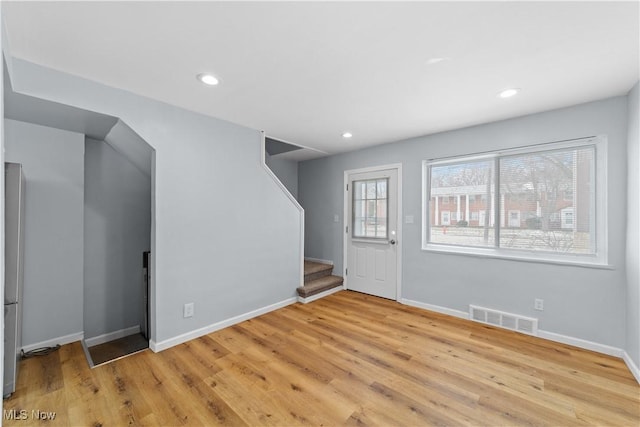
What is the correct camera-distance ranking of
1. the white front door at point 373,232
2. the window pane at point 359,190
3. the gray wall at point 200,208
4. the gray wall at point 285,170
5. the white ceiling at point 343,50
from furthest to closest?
1. the gray wall at point 285,170
2. the window pane at point 359,190
3. the white front door at point 373,232
4. the gray wall at point 200,208
5. the white ceiling at point 343,50

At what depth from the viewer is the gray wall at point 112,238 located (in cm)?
321

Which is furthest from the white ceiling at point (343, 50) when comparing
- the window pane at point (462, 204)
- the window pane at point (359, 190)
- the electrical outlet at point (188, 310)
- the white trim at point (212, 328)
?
the white trim at point (212, 328)

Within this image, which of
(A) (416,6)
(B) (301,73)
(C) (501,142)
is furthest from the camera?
(C) (501,142)

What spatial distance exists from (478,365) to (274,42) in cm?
300

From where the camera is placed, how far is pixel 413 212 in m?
3.90

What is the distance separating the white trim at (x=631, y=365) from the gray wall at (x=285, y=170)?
15.5 ft

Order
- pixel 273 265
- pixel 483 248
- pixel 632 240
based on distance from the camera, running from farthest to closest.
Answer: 1. pixel 273 265
2. pixel 483 248
3. pixel 632 240

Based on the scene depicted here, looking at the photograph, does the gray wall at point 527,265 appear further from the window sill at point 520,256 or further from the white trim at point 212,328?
the white trim at point 212,328

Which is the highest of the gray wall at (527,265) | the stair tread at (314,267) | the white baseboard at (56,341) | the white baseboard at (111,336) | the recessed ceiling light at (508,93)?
the recessed ceiling light at (508,93)

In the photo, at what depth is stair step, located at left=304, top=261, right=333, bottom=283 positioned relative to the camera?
14.5 feet

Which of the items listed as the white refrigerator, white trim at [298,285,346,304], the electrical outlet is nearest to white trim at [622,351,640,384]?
white trim at [298,285,346,304]

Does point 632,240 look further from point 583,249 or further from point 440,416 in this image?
point 440,416

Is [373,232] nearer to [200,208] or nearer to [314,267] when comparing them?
[314,267]

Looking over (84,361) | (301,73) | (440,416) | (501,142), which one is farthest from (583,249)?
(84,361)
